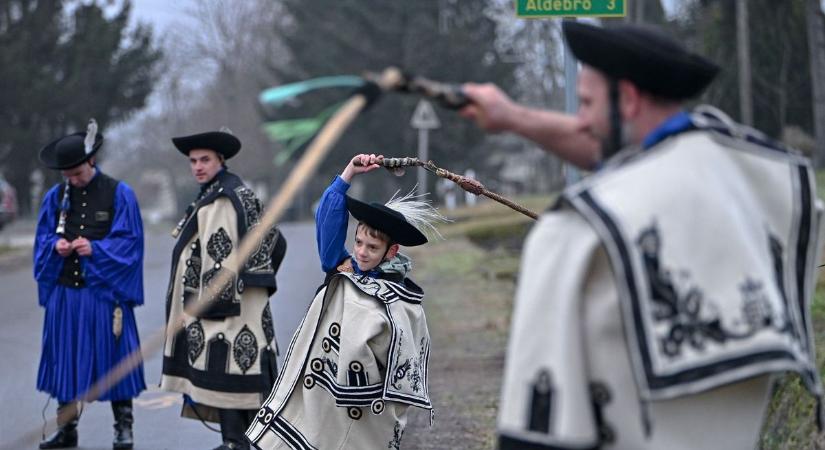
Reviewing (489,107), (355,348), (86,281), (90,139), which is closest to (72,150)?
(90,139)

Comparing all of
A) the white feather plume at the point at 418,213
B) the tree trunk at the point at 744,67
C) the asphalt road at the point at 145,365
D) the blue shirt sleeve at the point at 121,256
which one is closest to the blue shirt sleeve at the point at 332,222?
the white feather plume at the point at 418,213

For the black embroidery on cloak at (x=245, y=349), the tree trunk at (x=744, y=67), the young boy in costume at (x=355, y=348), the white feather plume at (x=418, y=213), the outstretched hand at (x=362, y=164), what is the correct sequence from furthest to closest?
the tree trunk at (x=744, y=67), the black embroidery on cloak at (x=245, y=349), the white feather plume at (x=418, y=213), the young boy in costume at (x=355, y=348), the outstretched hand at (x=362, y=164)

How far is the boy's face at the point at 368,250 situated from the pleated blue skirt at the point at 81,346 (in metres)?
2.74

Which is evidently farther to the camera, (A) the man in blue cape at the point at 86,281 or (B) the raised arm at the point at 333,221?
A: (A) the man in blue cape at the point at 86,281

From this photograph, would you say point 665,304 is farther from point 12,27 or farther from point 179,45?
point 179,45

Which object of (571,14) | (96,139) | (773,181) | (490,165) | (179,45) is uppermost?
(179,45)

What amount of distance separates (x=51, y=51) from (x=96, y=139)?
1090 inches

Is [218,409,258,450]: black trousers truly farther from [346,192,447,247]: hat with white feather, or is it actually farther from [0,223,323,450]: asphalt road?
[346,192,447,247]: hat with white feather

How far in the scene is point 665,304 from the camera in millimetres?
2732

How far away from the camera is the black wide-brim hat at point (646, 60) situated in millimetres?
2928

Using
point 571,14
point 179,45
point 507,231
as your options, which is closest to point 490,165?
point 179,45

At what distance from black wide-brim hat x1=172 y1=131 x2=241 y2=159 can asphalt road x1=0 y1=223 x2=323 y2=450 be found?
185 centimetres

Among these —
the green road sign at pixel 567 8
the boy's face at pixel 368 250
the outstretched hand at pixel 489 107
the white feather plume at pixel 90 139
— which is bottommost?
the boy's face at pixel 368 250

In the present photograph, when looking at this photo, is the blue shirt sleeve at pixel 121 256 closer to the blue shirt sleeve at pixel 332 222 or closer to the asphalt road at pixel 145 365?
the asphalt road at pixel 145 365
